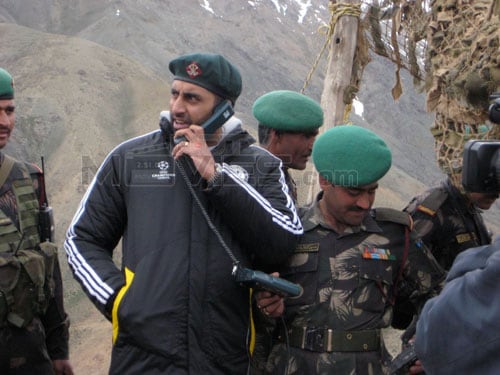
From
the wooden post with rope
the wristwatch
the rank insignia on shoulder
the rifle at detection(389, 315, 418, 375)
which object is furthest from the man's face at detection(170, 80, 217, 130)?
the wooden post with rope

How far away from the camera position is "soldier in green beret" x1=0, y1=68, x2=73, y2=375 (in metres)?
2.77

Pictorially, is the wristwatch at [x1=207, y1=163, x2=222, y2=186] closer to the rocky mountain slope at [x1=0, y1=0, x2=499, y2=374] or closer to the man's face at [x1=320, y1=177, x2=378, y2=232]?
the man's face at [x1=320, y1=177, x2=378, y2=232]

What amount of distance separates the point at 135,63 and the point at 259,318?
27.5 m

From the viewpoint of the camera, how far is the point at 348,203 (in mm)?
2525

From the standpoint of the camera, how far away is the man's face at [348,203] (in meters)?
2.52

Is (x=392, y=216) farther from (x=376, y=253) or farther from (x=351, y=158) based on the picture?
(x=351, y=158)

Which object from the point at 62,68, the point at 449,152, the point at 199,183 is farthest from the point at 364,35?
the point at 62,68

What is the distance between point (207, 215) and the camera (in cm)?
222

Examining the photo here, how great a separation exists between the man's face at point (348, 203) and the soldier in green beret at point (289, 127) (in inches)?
30.2

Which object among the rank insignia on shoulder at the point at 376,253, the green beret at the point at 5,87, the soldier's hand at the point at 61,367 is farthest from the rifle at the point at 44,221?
the rank insignia on shoulder at the point at 376,253

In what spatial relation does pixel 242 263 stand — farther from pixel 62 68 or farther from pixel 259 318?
pixel 62 68

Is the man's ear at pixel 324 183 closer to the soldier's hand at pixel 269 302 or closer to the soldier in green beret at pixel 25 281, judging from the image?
the soldier's hand at pixel 269 302

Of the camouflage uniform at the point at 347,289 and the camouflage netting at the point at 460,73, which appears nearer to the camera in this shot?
the camouflage uniform at the point at 347,289

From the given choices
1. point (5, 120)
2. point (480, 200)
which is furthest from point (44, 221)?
point (480, 200)
